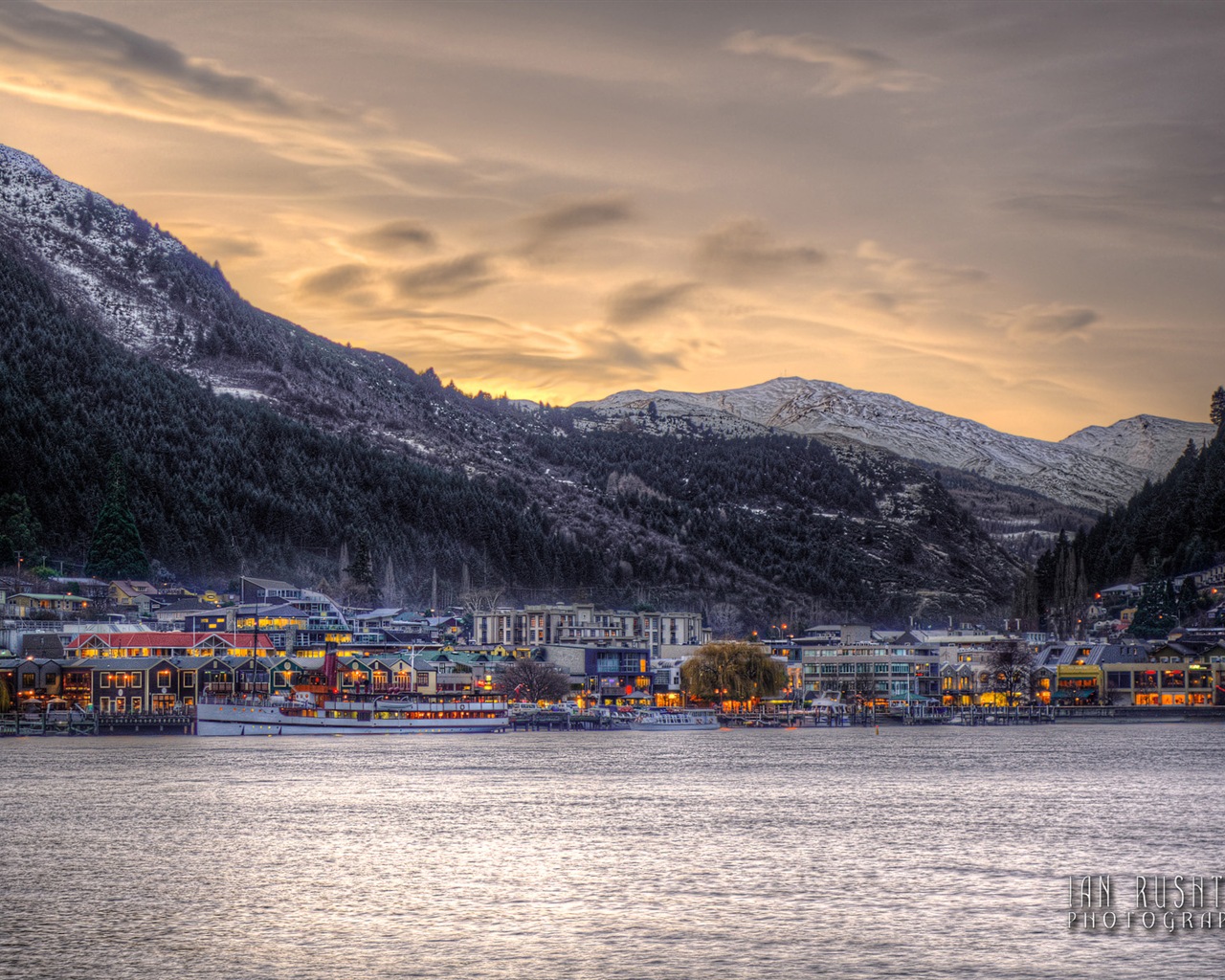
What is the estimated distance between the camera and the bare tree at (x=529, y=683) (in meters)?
193

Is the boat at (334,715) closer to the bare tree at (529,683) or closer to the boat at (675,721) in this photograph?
the boat at (675,721)

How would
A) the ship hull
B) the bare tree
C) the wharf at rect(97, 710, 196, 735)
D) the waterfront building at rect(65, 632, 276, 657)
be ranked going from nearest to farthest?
1. the ship hull
2. the wharf at rect(97, 710, 196, 735)
3. the waterfront building at rect(65, 632, 276, 657)
4. the bare tree

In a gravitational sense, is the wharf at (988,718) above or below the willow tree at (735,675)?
below

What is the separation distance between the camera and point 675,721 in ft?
547

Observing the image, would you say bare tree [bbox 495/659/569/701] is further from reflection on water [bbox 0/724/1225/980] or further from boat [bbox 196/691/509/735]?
reflection on water [bbox 0/724/1225/980]

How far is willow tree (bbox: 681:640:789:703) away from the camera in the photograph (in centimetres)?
18625

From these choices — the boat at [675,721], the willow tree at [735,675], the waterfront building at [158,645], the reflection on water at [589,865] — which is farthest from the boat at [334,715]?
the reflection on water at [589,865]

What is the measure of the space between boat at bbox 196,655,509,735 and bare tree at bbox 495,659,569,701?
23.0 m

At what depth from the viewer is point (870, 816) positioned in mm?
72250

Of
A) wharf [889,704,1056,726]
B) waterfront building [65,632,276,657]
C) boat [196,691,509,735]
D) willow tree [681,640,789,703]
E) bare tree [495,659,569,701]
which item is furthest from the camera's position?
bare tree [495,659,569,701]

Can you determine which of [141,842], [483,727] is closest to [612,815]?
[141,842]

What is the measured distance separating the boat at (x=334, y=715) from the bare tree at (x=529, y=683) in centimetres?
2297

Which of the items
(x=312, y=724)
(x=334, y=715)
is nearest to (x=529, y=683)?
(x=334, y=715)

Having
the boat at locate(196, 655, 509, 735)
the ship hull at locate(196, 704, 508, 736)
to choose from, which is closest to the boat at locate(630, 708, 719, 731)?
the boat at locate(196, 655, 509, 735)
